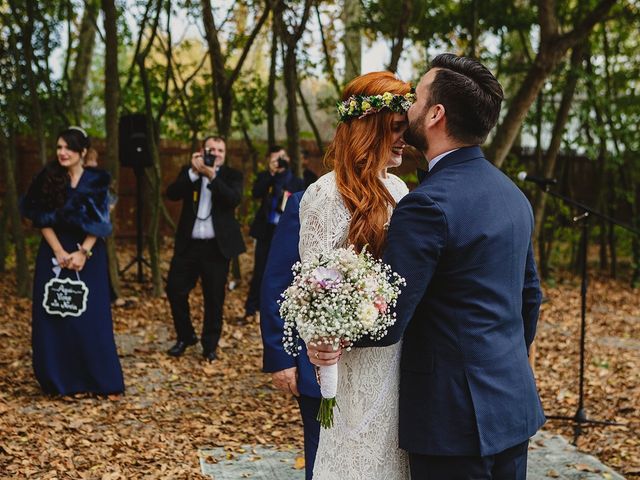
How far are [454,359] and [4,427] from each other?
436cm

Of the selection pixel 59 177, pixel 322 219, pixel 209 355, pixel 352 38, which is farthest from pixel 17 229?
pixel 322 219

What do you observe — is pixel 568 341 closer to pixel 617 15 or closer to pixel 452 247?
pixel 617 15

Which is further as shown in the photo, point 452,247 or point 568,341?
point 568,341

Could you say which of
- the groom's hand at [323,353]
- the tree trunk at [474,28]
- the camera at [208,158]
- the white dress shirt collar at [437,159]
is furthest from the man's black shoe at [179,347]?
the tree trunk at [474,28]

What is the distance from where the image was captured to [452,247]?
2451 mm

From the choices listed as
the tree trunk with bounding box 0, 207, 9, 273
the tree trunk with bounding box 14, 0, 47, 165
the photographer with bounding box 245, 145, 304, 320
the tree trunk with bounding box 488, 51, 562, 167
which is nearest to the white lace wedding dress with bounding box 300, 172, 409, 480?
the photographer with bounding box 245, 145, 304, 320

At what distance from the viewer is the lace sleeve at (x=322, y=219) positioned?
9.35 ft

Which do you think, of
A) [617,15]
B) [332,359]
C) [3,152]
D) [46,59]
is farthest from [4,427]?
[617,15]

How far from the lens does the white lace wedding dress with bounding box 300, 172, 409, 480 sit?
2727mm

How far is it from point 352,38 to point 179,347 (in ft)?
22.8

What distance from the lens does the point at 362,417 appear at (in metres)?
2.74

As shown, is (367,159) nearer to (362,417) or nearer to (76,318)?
(362,417)

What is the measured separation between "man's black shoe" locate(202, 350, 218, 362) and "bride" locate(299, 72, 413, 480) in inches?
218

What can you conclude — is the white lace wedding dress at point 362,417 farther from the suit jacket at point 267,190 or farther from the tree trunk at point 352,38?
the tree trunk at point 352,38
